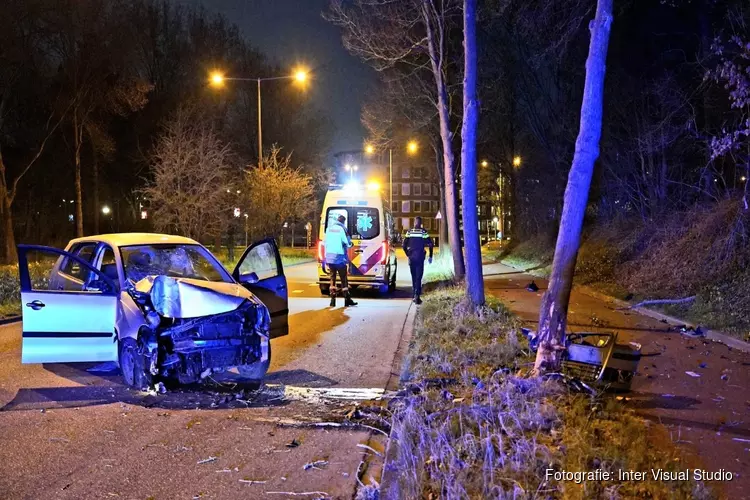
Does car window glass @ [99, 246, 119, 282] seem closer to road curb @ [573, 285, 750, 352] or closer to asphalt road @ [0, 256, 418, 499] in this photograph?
asphalt road @ [0, 256, 418, 499]

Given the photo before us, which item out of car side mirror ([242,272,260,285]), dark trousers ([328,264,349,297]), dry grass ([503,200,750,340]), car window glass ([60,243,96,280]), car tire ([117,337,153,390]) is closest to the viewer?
car tire ([117,337,153,390])

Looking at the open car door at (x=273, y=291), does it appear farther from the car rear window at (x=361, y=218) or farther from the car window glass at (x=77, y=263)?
the car rear window at (x=361, y=218)

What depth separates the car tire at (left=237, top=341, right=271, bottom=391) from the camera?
21.4 ft

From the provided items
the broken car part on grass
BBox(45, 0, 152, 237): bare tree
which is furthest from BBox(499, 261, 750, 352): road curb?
BBox(45, 0, 152, 237): bare tree

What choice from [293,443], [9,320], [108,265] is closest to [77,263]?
[108,265]

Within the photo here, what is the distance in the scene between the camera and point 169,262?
8.17 metres

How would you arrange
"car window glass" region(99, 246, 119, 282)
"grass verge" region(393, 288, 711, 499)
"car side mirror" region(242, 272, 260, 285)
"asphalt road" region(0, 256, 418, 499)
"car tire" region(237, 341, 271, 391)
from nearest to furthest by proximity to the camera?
"grass verge" region(393, 288, 711, 499)
"asphalt road" region(0, 256, 418, 499)
"car tire" region(237, 341, 271, 391)
"car window glass" region(99, 246, 119, 282)
"car side mirror" region(242, 272, 260, 285)

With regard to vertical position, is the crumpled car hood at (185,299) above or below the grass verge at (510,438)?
above

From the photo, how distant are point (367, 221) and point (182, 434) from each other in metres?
9.86

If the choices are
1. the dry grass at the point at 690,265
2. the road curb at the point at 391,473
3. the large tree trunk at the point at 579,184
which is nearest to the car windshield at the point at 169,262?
the road curb at the point at 391,473

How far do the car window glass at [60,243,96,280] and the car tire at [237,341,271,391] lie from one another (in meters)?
2.72

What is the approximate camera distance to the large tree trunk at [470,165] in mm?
10359

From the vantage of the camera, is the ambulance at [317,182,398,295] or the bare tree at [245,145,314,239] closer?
the ambulance at [317,182,398,295]

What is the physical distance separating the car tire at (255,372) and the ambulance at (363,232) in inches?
287
